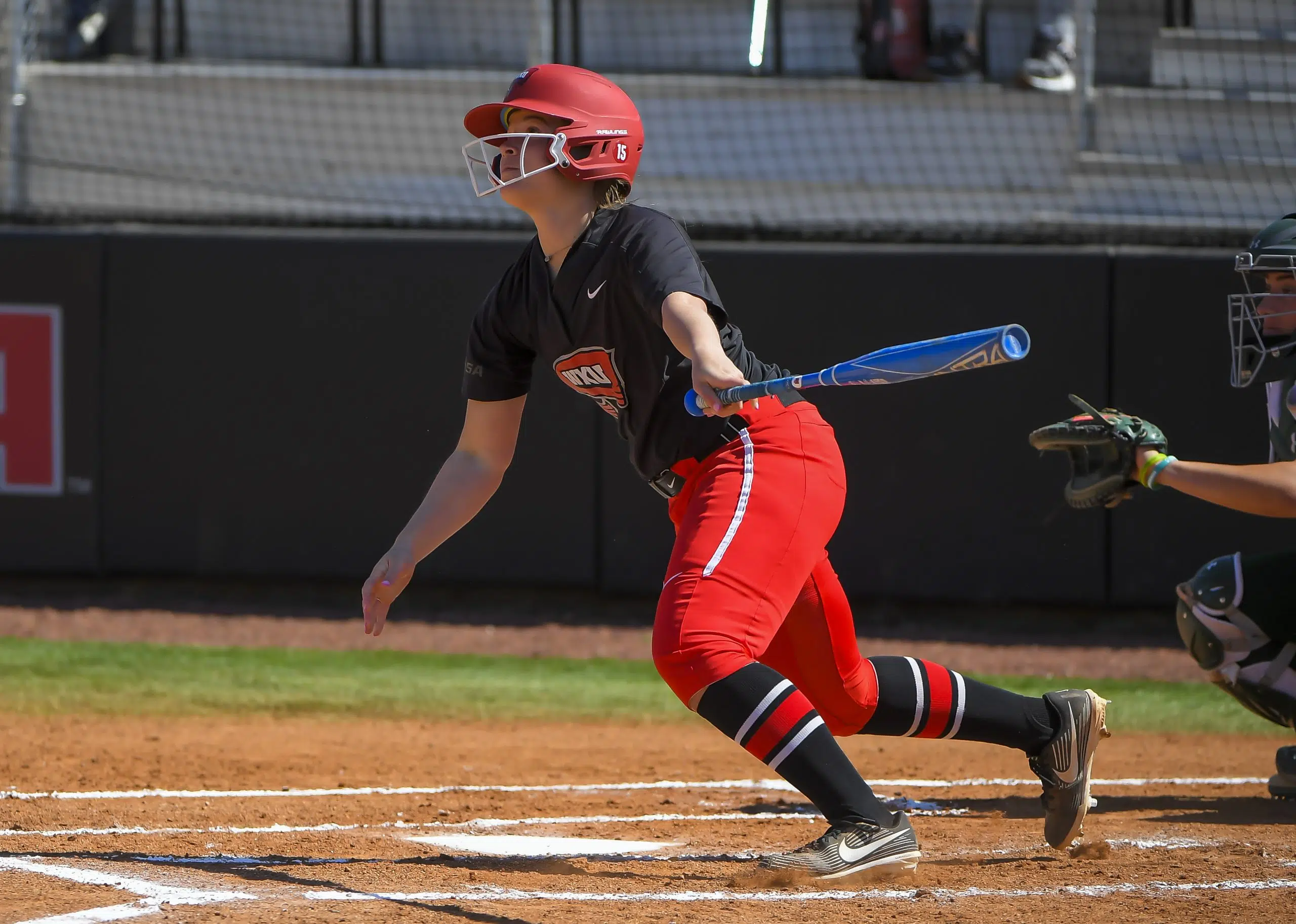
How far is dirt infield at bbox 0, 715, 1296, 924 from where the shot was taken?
324 centimetres

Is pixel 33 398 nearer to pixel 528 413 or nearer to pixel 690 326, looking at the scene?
pixel 528 413

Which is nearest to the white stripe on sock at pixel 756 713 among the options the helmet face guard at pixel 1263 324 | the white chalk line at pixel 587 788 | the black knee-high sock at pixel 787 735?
the black knee-high sock at pixel 787 735

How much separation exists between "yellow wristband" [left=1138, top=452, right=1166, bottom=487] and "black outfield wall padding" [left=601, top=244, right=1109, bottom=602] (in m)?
3.87

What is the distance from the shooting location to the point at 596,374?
11.6 ft

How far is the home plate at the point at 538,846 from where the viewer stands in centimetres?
390

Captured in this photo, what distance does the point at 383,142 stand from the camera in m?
11.3

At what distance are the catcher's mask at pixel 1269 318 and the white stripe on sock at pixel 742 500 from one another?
5.37 ft

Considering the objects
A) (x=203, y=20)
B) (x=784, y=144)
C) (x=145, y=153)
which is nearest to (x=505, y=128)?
(x=784, y=144)

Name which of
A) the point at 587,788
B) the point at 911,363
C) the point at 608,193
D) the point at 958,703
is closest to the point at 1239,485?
the point at 958,703

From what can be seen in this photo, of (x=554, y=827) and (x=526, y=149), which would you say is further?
(x=554, y=827)

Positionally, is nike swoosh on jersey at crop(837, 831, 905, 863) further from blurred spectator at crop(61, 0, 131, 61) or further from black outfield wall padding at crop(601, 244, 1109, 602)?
blurred spectator at crop(61, 0, 131, 61)

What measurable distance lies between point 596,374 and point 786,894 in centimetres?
124

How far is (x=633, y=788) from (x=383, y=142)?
755 cm

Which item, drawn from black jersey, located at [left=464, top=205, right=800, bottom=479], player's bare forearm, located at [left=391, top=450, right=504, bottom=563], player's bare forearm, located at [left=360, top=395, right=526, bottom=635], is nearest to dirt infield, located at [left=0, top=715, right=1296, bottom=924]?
player's bare forearm, located at [left=360, top=395, right=526, bottom=635]
